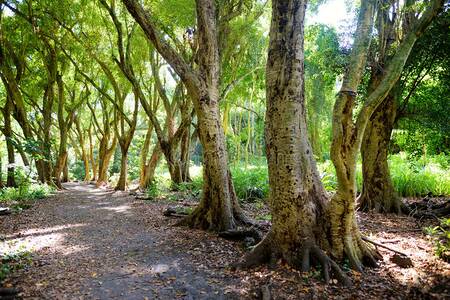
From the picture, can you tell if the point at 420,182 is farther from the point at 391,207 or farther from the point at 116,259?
the point at 116,259

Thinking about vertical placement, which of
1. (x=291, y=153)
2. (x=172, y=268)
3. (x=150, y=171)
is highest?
(x=291, y=153)

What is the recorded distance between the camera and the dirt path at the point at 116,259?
4324mm

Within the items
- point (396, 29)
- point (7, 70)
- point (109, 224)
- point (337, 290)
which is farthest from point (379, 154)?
point (7, 70)

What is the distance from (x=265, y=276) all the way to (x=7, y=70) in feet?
44.9

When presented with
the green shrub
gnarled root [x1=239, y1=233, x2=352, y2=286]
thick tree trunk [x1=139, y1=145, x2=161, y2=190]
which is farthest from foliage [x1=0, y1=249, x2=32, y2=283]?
thick tree trunk [x1=139, y1=145, x2=161, y2=190]

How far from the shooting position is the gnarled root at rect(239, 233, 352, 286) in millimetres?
4371

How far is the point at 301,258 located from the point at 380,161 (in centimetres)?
515

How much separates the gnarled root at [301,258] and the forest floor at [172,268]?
12cm

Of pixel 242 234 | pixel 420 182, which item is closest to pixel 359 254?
pixel 242 234

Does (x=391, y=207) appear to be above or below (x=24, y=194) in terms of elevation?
below

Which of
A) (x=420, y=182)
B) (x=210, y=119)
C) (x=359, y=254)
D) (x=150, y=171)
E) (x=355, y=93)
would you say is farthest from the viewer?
(x=150, y=171)

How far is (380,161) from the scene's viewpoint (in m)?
8.77

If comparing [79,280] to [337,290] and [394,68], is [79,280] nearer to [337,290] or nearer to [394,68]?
[337,290]

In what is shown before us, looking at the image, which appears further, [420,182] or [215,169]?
[420,182]
